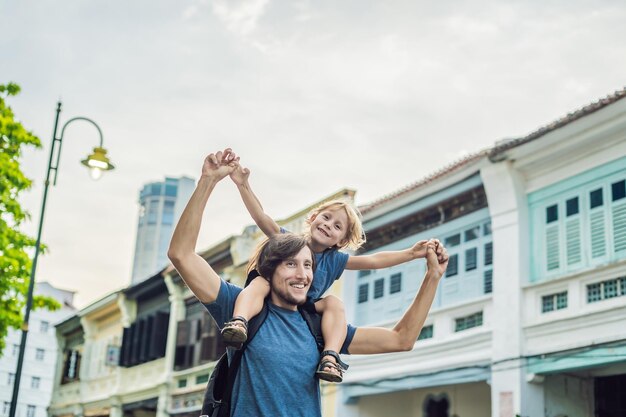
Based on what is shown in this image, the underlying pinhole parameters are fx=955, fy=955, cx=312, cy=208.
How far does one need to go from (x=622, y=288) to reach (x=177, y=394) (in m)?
15.6

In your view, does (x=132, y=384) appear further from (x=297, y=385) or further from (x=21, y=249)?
(x=297, y=385)

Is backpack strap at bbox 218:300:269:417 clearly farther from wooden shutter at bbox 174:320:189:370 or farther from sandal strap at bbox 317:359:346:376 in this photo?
wooden shutter at bbox 174:320:189:370

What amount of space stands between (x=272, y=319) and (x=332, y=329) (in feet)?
0.86

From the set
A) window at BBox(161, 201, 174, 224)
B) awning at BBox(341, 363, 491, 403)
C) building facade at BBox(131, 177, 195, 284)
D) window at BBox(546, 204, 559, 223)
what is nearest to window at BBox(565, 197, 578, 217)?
window at BBox(546, 204, 559, 223)

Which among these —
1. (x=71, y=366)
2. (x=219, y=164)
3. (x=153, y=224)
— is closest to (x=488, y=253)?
(x=219, y=164)

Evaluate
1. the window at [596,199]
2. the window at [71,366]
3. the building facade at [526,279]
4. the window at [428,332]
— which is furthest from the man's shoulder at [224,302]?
the window at [71,366]

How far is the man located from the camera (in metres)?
3.44

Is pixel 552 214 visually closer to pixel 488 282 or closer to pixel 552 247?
pixel 552 247

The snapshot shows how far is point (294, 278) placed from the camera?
3.65m

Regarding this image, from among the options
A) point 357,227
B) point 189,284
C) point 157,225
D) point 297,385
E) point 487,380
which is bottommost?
point 297,385

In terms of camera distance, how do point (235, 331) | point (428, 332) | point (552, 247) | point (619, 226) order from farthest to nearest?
point (428, 332) → point (552, 247) → point (619, 226) → point (235, 331)

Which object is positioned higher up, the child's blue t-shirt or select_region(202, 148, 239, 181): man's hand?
select_region(202, 148, 239, 181): man's hand

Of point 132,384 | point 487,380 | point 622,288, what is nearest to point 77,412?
point 132,384

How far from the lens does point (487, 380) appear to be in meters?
15.5
